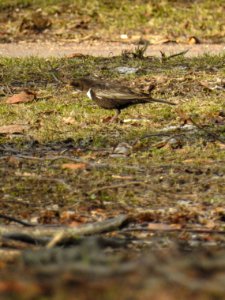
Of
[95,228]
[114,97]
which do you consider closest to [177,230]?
[95,228]

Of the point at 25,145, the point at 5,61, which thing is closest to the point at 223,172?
the point at 25,145

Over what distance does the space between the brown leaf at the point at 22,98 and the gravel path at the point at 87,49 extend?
301 cm

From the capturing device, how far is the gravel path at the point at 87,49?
12703 mm

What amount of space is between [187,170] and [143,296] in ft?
14.3

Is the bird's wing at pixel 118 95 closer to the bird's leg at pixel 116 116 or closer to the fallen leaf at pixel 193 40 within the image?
the bird's leg at pixel 116 116

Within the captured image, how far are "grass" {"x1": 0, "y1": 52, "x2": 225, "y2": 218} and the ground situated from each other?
1cm

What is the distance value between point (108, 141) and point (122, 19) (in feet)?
25.5

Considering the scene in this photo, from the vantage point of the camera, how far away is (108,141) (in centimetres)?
763

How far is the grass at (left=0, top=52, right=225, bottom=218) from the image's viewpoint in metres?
5.97

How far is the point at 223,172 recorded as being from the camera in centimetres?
651

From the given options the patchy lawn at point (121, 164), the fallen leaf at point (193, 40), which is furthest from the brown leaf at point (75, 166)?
the fallen leaf at point (193, 40)

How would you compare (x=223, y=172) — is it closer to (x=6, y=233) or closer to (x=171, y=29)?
(x=6, y=233)

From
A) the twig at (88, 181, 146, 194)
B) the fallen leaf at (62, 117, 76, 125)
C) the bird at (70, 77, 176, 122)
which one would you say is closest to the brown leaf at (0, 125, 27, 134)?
the fallen leaf at (62, 117, 76, 125)

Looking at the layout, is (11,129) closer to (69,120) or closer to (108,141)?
(69,120)
